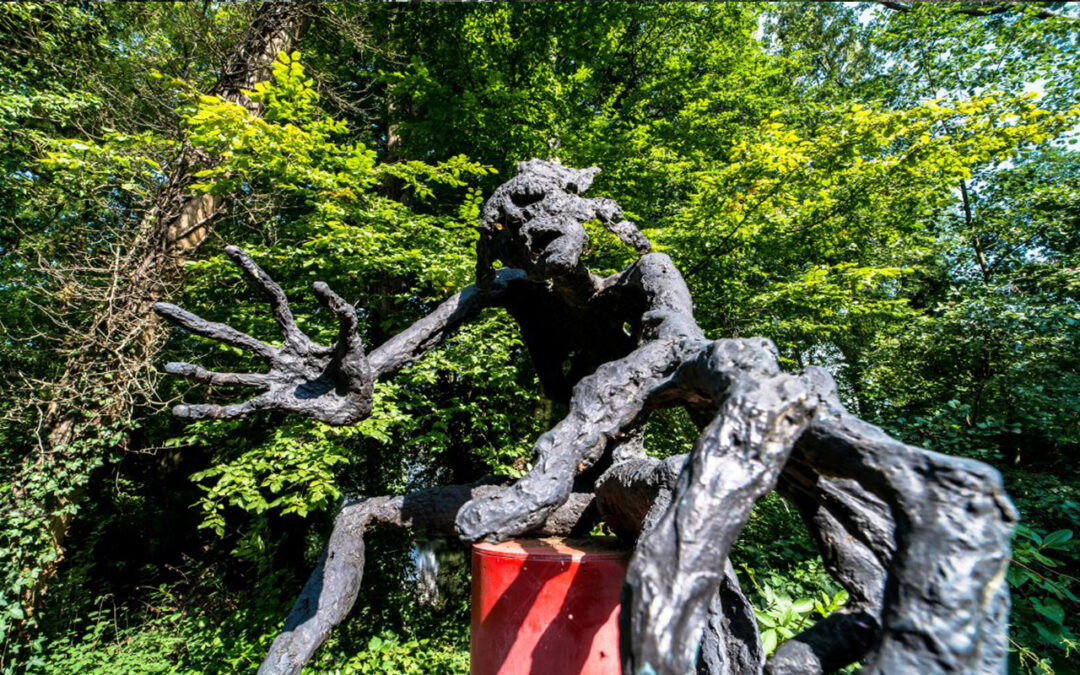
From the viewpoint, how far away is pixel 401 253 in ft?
15.7

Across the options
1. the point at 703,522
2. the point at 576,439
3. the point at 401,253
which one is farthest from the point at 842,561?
the point at 401,253

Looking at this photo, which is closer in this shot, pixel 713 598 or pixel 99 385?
pixel 713 598

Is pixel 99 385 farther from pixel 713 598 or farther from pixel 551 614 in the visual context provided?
pixel 713 598

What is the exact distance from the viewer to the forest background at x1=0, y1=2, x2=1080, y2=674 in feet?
15.6

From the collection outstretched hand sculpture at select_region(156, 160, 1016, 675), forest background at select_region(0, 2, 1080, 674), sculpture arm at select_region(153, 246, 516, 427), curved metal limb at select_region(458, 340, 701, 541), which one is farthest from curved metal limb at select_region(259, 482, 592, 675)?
forest background at select_region(0, 2, 1080, 674)

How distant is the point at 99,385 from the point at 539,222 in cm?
507

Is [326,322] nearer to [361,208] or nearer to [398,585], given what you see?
[361,208]

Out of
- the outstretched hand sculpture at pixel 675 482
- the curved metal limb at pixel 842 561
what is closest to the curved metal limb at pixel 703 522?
the outstretched hand sculpture at pixel 675 482

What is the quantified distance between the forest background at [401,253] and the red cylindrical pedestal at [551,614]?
158cm

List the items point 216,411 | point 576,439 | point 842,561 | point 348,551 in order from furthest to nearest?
point 348,551 < point 216,411 < point 576,439 < point 842,561

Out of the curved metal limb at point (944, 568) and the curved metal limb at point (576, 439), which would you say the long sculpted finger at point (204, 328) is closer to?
the curved metal limb at point (576, 439)

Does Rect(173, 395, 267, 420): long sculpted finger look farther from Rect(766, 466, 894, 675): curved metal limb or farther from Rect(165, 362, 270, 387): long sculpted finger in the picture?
Rect(766, 466, 894, 675): curved metal limb

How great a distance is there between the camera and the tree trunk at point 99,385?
15.0 ft

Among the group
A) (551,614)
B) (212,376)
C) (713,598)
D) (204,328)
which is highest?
(204,328)
